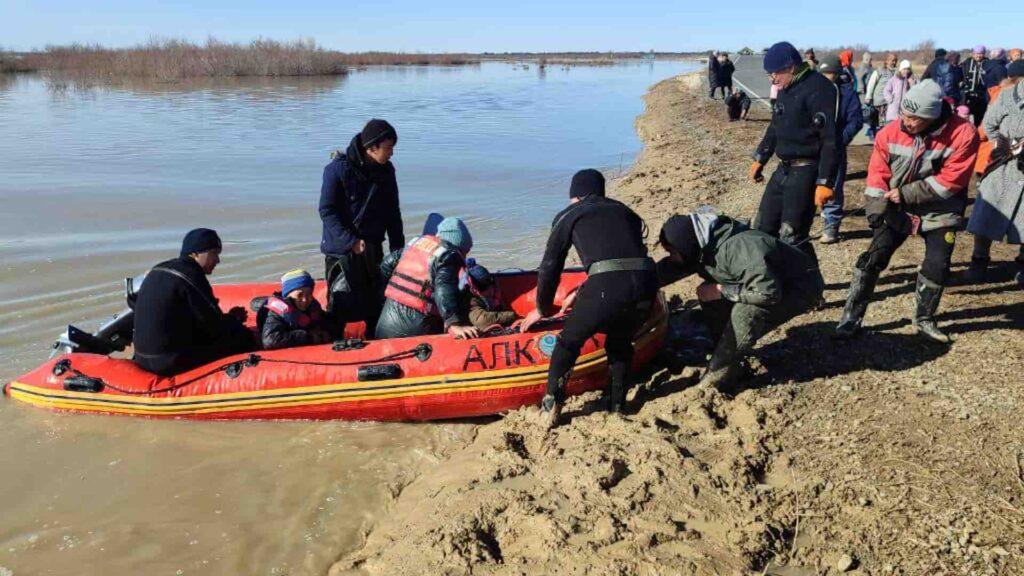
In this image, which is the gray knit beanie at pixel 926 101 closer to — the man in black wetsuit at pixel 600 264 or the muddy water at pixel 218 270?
the man in black wetsuit at pixel 600 264

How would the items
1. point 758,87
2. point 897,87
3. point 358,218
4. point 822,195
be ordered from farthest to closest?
point 758,87 < point 897,87 < point 358,218 < point 822,195

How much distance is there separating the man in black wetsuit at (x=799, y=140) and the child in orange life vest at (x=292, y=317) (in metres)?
3.24

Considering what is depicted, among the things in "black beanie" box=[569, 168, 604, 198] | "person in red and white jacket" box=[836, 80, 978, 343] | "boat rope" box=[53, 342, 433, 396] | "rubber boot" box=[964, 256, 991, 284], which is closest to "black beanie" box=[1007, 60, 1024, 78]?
"rubber boot" box=[964, 256, 991, 284]

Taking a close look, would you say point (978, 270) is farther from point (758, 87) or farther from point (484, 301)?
point (758, 87)

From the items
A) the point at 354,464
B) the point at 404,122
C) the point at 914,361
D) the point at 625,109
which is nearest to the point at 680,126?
the point at 404,122

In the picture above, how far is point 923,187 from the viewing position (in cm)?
408

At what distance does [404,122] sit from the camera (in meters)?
22.3

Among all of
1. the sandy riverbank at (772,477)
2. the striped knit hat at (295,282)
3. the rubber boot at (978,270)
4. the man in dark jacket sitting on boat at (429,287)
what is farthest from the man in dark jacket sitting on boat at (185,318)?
the rubber boot at (978,270)

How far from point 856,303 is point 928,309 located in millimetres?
409

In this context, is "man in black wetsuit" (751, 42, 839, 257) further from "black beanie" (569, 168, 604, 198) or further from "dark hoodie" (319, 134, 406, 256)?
"dark hoodie" (319, 134, 406, 256)

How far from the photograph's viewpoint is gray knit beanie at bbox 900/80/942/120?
385cm

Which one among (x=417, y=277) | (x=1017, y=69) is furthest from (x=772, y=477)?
(x=1017, y=69)

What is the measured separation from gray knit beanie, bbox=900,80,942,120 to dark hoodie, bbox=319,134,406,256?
130 inches

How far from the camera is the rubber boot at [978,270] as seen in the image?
5375 millimetres
